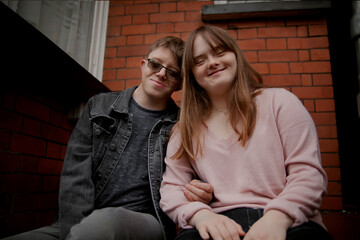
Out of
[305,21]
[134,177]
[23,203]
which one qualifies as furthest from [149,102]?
[305,21]

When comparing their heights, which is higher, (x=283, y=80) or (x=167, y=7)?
(x=167, y=7)

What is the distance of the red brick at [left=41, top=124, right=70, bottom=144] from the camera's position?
5.44ft

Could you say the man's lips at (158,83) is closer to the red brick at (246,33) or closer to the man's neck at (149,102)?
the man's neck at (149,102)

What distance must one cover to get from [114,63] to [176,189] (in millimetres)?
1568

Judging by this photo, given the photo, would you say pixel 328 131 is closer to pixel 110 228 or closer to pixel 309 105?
pixel 309 105

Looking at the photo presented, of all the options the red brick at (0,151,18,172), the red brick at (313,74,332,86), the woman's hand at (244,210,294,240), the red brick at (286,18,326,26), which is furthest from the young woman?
the red brick at (286,18,326,26)

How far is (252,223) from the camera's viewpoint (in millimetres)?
923

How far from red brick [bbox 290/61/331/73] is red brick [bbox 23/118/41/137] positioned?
2.01 metres

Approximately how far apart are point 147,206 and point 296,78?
1624 mm

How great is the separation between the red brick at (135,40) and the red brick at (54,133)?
3.34ft

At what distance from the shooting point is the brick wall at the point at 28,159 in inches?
53.0

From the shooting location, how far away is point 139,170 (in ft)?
4.50

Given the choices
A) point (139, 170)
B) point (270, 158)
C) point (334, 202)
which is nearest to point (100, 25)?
point (139, 170)

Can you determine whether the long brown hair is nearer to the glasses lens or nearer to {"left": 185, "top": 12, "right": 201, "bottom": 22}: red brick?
the glasses lens
